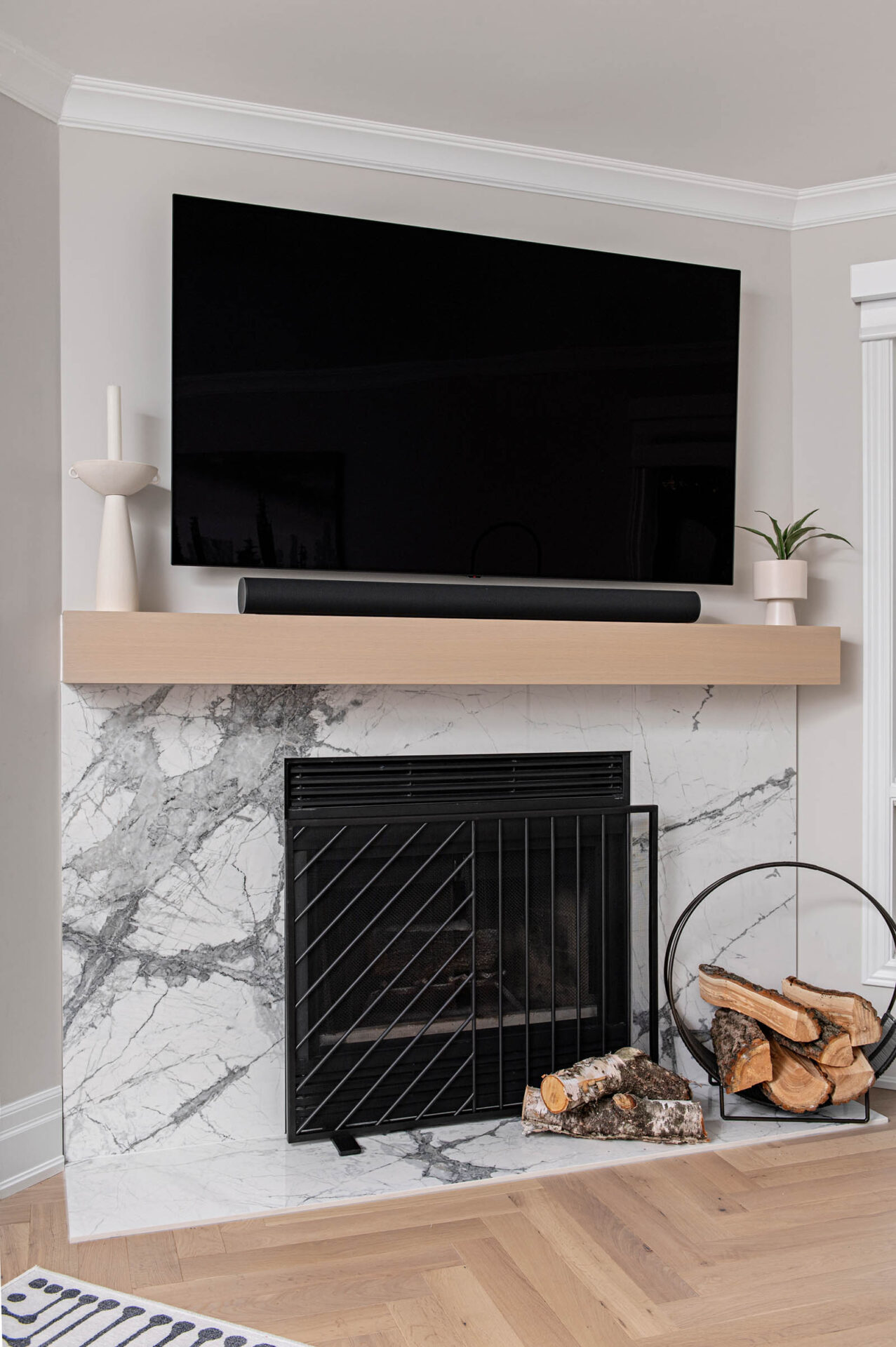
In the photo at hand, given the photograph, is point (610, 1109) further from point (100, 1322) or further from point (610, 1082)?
point (100, 1322)

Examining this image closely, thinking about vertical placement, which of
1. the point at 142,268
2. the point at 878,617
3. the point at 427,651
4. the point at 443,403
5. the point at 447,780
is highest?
the point at 142,268

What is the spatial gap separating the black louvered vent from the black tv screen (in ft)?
1.51

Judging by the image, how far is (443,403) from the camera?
255cm

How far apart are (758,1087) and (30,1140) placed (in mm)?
1707

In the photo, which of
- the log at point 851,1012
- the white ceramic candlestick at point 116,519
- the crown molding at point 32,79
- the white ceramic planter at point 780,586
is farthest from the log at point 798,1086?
the crown molding at point 32,79

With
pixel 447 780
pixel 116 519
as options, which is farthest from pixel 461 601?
pixel 116 519

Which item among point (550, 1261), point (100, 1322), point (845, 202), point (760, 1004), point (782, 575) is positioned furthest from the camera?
point (845, 202)

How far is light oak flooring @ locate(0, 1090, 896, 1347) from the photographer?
177 cm

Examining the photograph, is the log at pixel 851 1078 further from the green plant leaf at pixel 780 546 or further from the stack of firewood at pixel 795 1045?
the green plant leaf at pixel 780 546

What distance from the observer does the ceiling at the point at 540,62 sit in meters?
2.13

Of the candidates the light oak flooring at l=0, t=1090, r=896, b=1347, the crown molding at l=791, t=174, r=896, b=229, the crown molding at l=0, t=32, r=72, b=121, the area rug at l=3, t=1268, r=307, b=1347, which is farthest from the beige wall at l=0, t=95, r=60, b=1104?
the crown molding at l=791, t=174, r=896, b=229

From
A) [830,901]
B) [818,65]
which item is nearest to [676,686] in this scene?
[830,901]

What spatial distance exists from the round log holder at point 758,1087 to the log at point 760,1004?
101mm

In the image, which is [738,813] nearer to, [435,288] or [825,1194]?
[825,1194]
